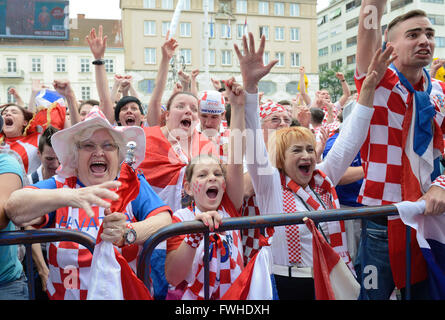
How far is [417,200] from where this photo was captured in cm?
227

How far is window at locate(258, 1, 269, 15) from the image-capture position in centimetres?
4275

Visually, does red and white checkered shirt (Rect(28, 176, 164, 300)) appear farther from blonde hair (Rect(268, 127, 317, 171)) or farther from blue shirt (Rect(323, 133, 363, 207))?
blue shirt (Rect(323, 133, 363, 207))

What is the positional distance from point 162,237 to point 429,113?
1662mm

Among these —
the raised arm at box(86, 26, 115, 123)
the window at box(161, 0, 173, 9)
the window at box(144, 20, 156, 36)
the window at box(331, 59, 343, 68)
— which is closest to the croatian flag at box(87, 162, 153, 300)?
the raised arm at box(86, 26, 115, 123)

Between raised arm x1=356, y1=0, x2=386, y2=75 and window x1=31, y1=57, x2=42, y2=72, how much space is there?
140ft

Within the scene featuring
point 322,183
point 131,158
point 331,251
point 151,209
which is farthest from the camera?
point 322,183

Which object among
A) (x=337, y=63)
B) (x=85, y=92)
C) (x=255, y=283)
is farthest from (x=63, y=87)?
(x=337, y=63)

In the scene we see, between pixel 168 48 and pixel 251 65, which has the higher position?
pixel 168 48

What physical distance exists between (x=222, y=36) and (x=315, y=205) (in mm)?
39127

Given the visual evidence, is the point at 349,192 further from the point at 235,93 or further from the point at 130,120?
the point at 130,120

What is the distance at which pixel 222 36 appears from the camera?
39.6 meters
